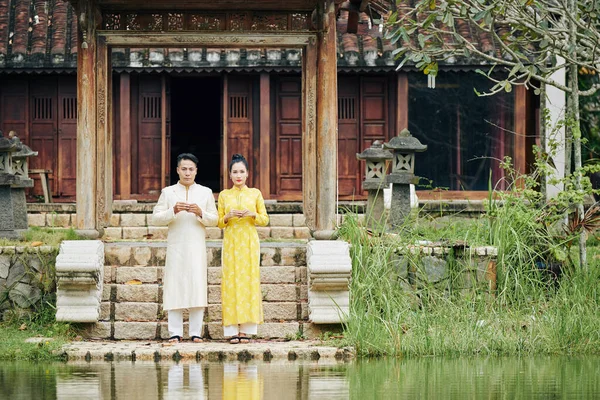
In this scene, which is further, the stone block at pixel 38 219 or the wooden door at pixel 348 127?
the wooden door at pixel 348 127

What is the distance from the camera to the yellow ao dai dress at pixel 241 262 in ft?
38.2

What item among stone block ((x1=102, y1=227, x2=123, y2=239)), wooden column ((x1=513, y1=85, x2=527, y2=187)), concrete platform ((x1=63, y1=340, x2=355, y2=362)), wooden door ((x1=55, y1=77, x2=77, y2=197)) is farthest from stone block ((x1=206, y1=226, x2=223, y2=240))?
wooden column ((x1=513, y1=85, x2=527, y2=187))

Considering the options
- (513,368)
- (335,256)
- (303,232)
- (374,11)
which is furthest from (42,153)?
(513,368)

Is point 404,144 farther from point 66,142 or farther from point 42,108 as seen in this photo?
point 42,108

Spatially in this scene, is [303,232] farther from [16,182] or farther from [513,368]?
[513,368]

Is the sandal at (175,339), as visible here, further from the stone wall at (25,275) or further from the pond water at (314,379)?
the stone wall at (25,275)

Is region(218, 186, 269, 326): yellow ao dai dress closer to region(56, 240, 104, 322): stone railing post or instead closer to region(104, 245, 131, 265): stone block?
region(56, 240, 104, 322): stone railing post

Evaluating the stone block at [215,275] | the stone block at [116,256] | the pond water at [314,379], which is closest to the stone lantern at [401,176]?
the stone block at [215,275]

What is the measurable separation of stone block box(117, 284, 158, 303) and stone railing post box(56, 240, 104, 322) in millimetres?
440

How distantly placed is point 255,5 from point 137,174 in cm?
761

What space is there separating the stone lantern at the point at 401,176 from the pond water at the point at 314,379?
11.9 feet

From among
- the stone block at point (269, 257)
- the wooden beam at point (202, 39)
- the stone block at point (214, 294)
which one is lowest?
the stone block at point (214, 294)

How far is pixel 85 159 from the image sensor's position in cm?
1291

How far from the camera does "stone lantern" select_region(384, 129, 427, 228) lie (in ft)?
46.6
